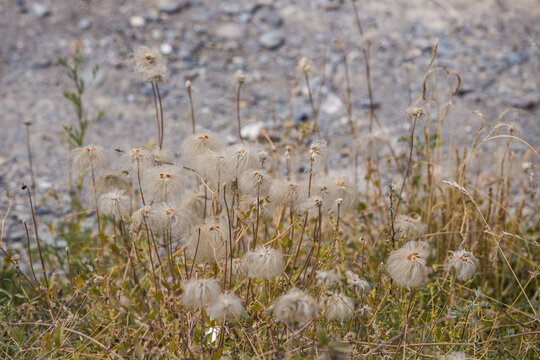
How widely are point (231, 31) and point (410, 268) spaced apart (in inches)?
196

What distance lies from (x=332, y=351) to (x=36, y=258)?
7.98 feet

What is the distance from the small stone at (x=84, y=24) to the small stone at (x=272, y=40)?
1965 mm

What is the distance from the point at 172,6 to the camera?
21.2 ft

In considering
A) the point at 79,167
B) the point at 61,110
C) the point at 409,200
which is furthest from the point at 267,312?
the point at 61,110

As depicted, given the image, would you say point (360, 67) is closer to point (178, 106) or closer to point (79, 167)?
point (178, 106)

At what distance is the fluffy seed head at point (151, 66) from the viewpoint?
2.33 meters

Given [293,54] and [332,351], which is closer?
[332,351]

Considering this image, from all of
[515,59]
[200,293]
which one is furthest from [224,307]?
[515,59]

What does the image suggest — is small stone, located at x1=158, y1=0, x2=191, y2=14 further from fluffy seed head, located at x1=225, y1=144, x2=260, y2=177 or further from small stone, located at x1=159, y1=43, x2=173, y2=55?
fluffy seed head, located at x1=225, y1=144, x2=260, y2=177

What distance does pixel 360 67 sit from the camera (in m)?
5.90

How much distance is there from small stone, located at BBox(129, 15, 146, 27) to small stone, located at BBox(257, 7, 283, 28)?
1.33 meters

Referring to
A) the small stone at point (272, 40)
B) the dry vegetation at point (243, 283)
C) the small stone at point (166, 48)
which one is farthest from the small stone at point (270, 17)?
the dry vegetation at point (243, 283)

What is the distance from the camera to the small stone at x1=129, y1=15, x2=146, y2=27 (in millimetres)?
6285

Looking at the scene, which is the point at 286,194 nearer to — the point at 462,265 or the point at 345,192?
the point at 345,192
